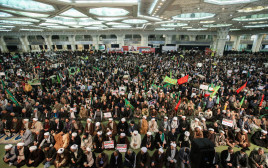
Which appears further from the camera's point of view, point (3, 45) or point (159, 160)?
point (3, 45)

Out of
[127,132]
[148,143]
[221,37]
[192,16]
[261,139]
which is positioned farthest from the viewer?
[221,37]

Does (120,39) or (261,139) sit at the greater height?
(120,39)

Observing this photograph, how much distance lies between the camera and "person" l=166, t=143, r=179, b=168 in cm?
472

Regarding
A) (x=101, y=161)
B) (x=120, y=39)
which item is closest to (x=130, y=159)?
(x=101, y=161)

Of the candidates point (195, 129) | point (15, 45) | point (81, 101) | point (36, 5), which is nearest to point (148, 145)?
point (195, 129)

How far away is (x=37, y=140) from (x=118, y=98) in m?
4.65

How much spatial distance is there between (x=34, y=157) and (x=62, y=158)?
1059 millimetres

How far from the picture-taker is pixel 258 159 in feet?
15.3

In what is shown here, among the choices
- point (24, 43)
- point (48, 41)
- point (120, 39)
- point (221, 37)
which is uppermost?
point (120, 39)

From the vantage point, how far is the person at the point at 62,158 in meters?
4.74

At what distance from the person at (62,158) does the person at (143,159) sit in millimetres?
2585

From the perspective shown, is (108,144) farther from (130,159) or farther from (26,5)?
(26,5)

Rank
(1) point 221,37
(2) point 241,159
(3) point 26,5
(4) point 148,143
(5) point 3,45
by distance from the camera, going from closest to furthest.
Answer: (2) point 241,159, (4) point 148,143, (3) point 26,5, (1) point 221,37, (5) point 3,45

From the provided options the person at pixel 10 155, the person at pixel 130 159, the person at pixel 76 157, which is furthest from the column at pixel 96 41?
the person at pixel 130 159
